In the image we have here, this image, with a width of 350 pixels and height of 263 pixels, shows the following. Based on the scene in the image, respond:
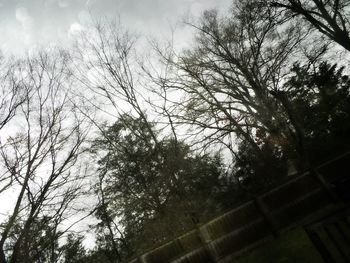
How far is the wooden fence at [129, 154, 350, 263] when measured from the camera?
753 cm

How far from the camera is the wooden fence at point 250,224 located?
7.53 meters

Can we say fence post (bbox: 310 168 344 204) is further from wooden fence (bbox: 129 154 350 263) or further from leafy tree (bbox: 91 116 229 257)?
leafy tree (bbox: 91 116 229 257)

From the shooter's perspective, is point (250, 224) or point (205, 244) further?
point (250, 224)

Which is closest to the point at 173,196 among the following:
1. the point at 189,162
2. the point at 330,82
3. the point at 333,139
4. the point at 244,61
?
the point at 189,162

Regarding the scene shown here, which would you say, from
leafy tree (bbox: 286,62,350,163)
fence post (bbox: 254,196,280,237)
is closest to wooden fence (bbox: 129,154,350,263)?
fence post (bbox: 254,196,280,237)

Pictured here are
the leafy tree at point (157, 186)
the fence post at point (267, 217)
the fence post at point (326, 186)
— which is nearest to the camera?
the fence post at point (267, 217)

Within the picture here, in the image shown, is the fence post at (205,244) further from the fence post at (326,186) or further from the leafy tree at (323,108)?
the leafy tree at (323,108)

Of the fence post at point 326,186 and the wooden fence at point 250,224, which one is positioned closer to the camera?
the wooden fence at point 250,224

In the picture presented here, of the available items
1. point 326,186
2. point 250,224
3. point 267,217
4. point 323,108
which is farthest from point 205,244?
point 323,108

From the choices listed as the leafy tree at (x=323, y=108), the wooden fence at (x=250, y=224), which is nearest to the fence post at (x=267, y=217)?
the wooden fence at (x=250, y=224)

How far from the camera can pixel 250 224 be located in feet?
25.2

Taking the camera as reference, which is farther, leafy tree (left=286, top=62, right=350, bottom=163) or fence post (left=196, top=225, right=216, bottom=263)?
leafy tree (left=286, top=62, right=350, bottom=163)

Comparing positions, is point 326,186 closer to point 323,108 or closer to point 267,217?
point 267,217

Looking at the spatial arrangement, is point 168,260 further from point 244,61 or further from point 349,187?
point 244,61
